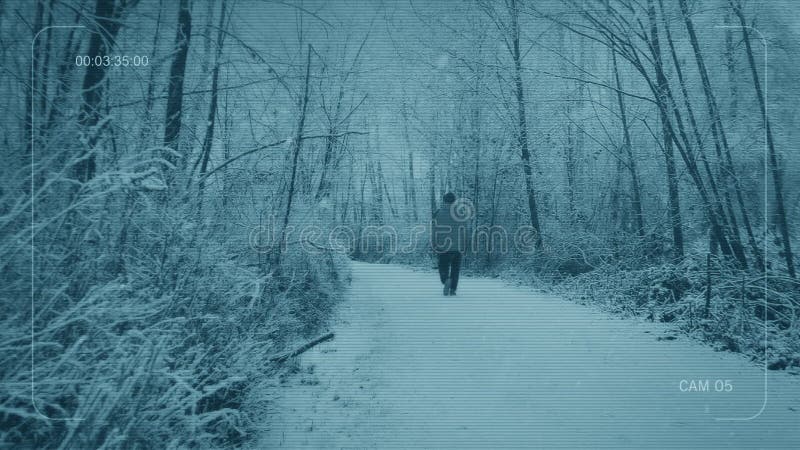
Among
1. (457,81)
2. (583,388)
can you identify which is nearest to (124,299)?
(583,388)

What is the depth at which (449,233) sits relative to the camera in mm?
6352

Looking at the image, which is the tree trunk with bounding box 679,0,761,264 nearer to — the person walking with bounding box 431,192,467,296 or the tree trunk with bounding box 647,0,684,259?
the tree trunk with bounding box 647,0,684,259

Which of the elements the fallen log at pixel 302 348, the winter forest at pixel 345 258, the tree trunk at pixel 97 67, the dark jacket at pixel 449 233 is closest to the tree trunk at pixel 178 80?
the winter forest at pixel 345 258

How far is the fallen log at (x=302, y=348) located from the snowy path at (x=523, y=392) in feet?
0.30

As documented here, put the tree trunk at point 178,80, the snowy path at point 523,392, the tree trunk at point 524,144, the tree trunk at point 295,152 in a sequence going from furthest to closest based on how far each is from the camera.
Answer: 1. the tree trunk at point 524,144
2. the tree trunk at point 295,152
3. the tree trunk at point 178,80
4. the snowy path at point 523,392

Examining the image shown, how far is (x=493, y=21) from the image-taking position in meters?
9.42

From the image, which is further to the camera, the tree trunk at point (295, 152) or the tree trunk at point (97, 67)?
the tree trunk at point (295, 152)

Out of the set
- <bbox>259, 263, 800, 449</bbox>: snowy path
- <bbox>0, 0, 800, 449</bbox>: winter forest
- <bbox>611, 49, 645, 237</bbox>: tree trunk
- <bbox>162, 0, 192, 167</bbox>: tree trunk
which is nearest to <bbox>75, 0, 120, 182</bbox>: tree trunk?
<bbox>0, 0, 800, 449</bbox>: winter forest

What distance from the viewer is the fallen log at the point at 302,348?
10.6 ft

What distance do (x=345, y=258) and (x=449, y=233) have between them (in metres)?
2.57

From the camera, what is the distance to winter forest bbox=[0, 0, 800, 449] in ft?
6.20

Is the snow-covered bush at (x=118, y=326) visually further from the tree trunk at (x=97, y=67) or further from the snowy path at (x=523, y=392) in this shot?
the snowy path at (x=523, y=392)

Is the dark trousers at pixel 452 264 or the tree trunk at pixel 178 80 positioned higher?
the tree trunk at pixel 178 80

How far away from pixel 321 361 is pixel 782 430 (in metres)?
3.58
